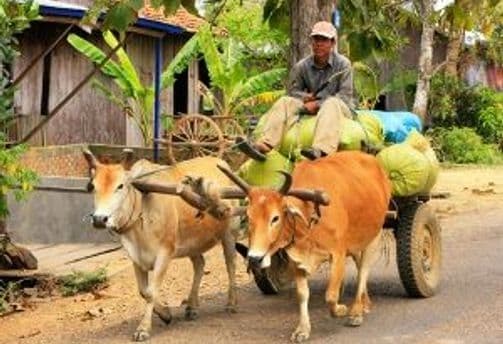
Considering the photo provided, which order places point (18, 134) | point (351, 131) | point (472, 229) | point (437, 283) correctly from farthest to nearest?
point (18, 134), point (472, 229), point (437, 283), point (351, 131)

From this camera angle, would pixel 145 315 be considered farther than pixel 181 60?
No

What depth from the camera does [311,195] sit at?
23.1 feet

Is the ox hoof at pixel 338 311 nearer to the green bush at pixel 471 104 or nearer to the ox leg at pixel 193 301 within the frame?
the ox leg at pixel 193 301

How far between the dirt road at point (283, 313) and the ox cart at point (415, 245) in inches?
6.4

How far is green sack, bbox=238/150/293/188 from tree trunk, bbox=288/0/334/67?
3035mm

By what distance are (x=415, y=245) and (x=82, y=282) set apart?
12.5 ft

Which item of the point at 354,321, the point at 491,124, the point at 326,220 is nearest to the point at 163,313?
the point at 354,321

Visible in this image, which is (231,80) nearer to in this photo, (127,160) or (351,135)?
(351,135)

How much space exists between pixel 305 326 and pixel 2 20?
4531mm

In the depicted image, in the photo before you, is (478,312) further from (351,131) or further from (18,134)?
(18,134)

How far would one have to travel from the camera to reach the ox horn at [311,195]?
7051 millimetres

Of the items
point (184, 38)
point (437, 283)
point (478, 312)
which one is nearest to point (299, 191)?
point (478, 312)

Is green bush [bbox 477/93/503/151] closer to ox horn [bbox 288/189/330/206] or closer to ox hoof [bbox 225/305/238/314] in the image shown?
ox hoof [bbox 225/305/238/314]

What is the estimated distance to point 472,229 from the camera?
13477 mm
